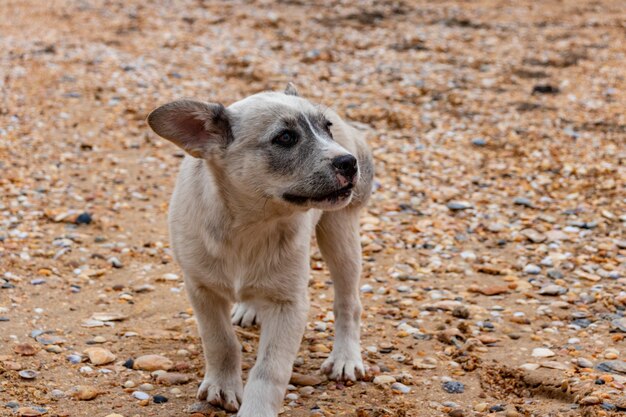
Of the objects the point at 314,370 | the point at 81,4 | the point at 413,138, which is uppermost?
the point at 81,4

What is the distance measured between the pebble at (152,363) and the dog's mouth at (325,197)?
5.16 ft

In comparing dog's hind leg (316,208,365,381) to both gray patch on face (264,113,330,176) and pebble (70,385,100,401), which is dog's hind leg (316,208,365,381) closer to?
gray patch on face (264,113,330,176)

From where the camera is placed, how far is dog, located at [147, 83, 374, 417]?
4.72 meters

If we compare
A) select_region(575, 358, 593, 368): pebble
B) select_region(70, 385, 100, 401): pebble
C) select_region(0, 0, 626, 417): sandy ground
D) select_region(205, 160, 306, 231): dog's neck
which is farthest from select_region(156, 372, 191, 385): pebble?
select_region(575, 358, 593, 368): pebble

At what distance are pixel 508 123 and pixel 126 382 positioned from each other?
269 inches

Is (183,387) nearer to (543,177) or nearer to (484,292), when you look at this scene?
(484,292)

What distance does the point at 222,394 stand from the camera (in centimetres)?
511

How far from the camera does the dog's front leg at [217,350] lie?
200 inches

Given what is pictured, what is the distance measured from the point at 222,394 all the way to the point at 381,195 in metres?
4.25

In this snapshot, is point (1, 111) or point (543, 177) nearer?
point (543, 177)

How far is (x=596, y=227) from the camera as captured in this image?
8211 millimetres

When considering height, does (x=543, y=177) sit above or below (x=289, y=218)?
below

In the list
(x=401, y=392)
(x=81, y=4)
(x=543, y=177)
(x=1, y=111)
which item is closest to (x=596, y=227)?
(x=543, y=177)

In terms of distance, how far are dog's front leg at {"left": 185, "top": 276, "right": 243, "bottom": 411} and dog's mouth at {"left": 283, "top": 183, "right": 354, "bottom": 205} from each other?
776mm
